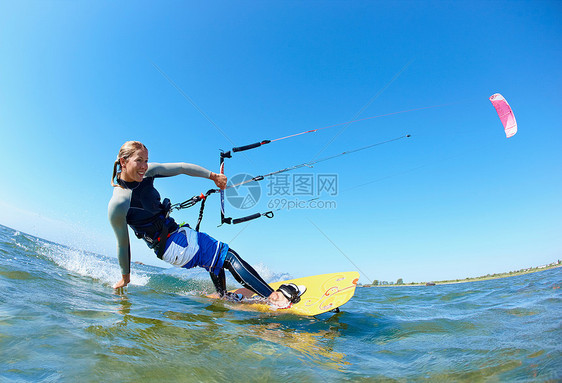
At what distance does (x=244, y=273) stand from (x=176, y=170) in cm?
190

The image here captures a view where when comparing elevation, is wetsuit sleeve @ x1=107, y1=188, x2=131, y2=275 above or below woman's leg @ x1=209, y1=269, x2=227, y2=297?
A: above

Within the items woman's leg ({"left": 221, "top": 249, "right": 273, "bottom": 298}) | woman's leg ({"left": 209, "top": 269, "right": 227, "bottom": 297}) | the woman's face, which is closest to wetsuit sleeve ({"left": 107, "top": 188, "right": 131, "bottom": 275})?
the woman's face

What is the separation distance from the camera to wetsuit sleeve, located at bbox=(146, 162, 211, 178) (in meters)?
3.80

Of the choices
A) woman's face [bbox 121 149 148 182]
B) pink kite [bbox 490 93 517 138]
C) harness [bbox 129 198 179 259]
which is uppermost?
pink kite [bbox 490 93 517 138]

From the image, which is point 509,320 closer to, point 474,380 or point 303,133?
point 474,380

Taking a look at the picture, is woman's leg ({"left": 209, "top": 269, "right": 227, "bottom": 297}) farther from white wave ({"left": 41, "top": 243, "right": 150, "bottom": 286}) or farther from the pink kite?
the pink kite

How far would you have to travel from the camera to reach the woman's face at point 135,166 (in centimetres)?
344

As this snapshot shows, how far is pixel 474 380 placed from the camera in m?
1.87

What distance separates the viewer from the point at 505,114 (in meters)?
9.01

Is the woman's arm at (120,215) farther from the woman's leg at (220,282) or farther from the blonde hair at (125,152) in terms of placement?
the woman's leg at (220,282)

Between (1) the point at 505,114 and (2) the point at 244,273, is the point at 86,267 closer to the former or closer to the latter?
(2) the point at 244,273

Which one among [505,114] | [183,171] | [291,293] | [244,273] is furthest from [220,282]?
[505,114]

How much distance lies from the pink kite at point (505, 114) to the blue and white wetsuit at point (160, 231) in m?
9.20

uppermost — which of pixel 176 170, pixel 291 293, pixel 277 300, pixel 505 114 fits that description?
pixel 505 114
